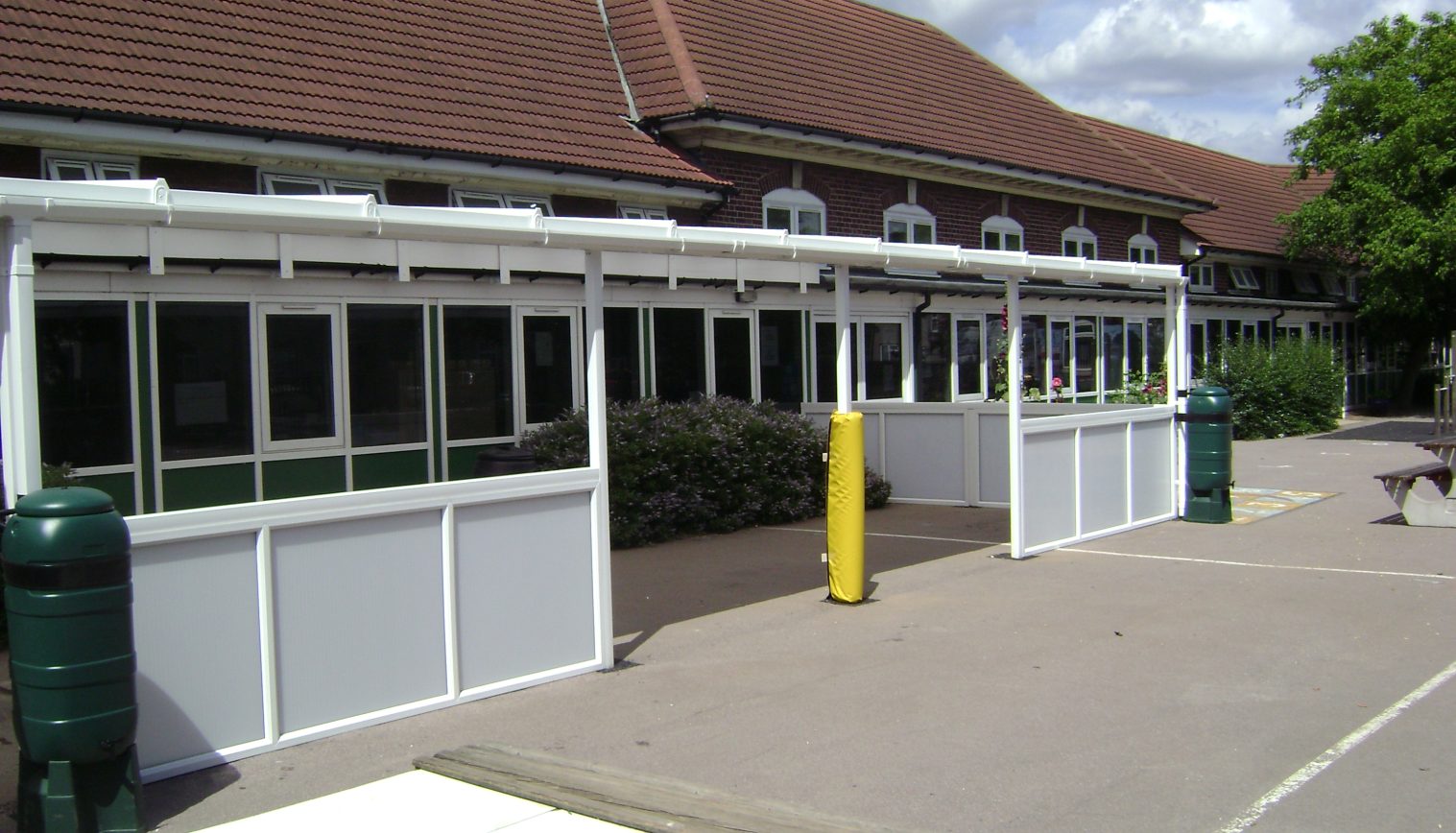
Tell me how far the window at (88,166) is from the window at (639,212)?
5.89 meters

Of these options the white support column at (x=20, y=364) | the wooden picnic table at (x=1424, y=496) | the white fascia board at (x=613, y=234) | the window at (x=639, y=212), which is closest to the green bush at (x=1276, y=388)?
the wooden picnic table at (x=1424, y=496)

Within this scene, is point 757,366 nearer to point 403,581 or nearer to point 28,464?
point 403,581

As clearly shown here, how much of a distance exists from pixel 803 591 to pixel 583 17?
1208cm

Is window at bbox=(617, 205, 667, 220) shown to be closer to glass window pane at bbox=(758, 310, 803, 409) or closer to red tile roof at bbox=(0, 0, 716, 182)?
red tile roof at bbox=(0, 0, 716, 182)

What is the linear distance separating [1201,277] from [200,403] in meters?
26.2

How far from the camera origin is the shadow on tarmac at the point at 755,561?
959 centimetres

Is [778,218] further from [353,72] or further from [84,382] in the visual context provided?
[84,382]

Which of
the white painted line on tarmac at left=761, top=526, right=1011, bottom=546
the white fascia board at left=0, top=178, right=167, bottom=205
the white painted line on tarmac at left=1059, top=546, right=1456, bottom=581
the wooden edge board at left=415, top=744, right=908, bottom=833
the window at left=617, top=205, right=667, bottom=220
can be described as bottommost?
the wooden edge board at left=415, top=744, right=908, bottom=833

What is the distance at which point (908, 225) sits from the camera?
20578 mm

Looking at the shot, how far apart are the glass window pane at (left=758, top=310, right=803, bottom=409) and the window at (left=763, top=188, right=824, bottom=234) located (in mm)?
1424

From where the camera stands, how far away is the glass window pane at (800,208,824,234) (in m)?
18.7

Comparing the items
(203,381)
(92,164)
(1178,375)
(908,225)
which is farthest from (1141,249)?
(92,164)

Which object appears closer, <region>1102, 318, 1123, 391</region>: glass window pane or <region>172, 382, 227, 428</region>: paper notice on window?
<region>172, 382, 227, 428</region>: paper notice on window

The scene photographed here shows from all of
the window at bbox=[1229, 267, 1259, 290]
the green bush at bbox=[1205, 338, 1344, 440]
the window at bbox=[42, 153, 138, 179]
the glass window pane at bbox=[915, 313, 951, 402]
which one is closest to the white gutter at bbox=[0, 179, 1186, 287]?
the window at bbox=[42, 153, 138, 179]
